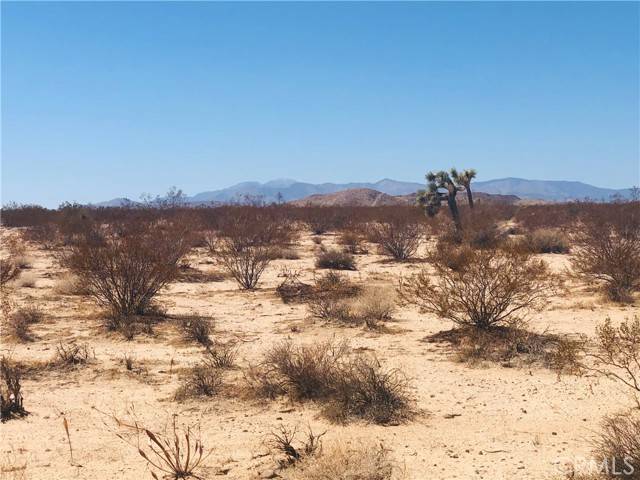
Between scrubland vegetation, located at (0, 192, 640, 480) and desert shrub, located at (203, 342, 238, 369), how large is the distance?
5 centimetres

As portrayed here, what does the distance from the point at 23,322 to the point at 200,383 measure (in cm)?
499

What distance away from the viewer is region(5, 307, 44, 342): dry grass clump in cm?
984

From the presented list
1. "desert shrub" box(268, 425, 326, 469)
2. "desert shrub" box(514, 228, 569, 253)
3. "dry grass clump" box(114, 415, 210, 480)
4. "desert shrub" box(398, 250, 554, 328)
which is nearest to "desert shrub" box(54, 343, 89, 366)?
"dry grass clump" box(114, 415, 210, 480)

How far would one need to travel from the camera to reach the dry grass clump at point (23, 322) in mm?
9836

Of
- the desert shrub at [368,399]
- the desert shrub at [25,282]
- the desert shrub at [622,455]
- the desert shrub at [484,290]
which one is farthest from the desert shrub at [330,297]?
the desert shrub at [25,282]

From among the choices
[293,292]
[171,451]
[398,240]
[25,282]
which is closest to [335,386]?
[171,451]

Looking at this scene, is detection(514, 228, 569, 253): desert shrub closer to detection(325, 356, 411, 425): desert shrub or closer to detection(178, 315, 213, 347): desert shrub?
detection(178, 315, 213, 347): desert shrub

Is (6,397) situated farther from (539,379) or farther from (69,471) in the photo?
(539,379)

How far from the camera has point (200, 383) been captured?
7.20 m

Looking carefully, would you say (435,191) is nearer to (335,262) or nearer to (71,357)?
(335,262)

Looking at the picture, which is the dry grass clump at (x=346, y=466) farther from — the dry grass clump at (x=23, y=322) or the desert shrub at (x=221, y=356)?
the dry grass clump at (x=23, y=322)

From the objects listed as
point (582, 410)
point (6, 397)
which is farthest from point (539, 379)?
point (6, 397)

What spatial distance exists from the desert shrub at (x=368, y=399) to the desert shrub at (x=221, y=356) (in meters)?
2.08

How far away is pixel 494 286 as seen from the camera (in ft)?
31.5
